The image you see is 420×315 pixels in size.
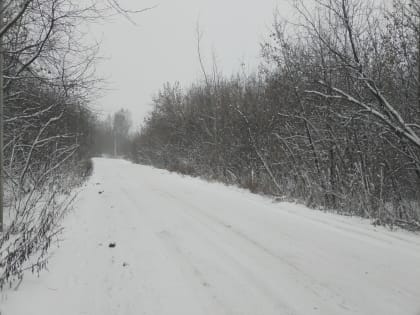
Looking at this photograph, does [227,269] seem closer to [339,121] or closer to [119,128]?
[339,121]

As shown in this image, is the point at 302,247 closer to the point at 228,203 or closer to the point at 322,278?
the point at 322,278

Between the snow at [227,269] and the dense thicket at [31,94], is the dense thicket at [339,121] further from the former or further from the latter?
the dense thicket at [31,94]

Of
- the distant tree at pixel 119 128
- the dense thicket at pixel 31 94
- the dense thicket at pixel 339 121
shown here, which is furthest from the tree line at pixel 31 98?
the distant tree at pixel 119 128

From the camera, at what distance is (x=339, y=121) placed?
6598mm

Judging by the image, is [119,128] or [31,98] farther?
[119,128]

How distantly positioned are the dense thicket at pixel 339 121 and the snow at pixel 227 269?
1.50 metres

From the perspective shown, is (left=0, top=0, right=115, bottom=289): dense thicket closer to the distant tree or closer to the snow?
the snow

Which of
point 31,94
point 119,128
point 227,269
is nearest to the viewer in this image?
point 227,269

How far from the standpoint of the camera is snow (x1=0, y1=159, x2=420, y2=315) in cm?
233

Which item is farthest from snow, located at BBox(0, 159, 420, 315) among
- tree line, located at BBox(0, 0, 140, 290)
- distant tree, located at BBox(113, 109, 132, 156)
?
distant tree, located at BBox(113, 109, 132, 156)

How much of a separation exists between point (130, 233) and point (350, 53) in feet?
20.0

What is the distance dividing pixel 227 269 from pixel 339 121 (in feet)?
17.3

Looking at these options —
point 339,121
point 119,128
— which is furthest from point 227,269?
point 119,128

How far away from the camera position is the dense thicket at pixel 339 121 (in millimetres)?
5016
